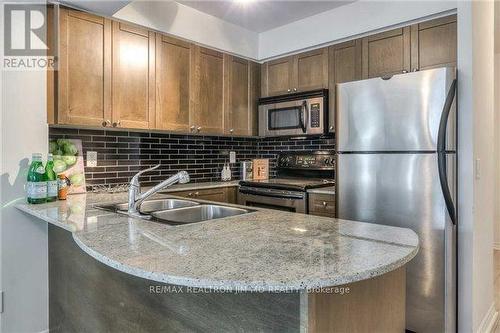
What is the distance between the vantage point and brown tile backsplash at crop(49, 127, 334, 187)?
9.20ft

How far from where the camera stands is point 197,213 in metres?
2.03

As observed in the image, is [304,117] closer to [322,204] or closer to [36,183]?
[322,204]

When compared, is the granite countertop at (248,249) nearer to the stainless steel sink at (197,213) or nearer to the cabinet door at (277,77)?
the stainless steel sink at (197,213)

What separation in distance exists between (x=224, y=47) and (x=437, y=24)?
182cm

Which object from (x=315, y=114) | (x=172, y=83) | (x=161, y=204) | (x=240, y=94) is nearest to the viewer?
(x=161, y=204)

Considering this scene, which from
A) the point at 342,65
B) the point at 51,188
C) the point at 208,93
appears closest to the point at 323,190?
the point at 342,65

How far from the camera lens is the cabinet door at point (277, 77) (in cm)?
345

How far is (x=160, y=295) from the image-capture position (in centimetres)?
128

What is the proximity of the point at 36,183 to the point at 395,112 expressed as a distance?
221 centimetres

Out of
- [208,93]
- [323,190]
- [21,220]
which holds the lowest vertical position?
[21,220]

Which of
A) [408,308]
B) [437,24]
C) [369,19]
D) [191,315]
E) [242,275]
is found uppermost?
[369,19]

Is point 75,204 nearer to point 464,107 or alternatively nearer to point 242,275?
point 242,275

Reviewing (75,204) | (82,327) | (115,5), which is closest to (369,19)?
(115,5)

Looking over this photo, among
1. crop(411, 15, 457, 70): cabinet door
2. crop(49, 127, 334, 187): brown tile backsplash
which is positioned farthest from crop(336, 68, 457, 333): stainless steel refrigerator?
crop(49, 127, 334, 187): brown tile backsplash
